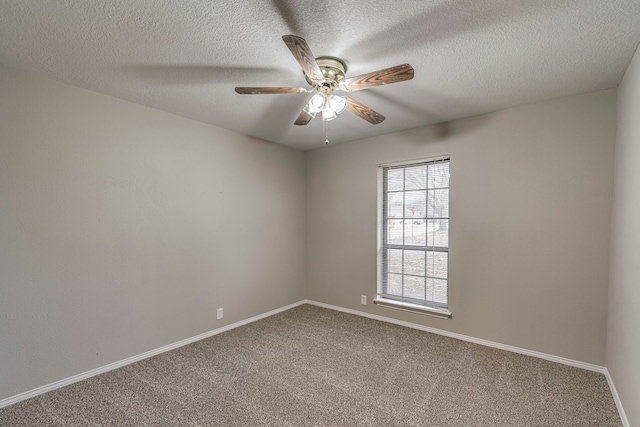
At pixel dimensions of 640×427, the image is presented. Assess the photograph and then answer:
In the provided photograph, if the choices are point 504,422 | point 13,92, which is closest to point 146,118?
point 13,92

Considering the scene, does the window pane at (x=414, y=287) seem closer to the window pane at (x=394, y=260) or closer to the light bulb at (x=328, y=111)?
the window pane at (x=394, y=260)

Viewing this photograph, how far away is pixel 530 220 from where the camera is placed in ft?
9.56

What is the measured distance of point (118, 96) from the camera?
106 inches

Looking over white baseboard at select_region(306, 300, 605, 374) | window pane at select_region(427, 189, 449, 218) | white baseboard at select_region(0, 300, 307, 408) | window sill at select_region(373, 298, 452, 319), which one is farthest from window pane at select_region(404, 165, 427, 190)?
white baseboard at select_region(0, 300, 307, 408)

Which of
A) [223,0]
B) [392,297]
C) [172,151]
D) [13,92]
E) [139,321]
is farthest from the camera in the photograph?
[392,297]

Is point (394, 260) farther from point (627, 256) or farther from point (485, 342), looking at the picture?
point (627, 256)

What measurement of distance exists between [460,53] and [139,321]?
11.0 feet

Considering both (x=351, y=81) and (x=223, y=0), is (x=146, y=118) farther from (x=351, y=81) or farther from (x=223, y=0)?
(x=351, y=81)

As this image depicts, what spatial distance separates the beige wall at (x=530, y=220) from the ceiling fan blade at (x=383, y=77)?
5.93 ft

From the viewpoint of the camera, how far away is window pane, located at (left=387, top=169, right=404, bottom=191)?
12.8 feet

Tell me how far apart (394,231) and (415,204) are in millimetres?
440

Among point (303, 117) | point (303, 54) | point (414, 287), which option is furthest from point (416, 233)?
point (303, 54)

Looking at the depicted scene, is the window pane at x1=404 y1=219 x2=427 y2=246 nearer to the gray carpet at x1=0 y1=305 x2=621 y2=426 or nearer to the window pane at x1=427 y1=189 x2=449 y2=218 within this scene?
the window pane at x1=427 y1=189 x2=449 y2=218

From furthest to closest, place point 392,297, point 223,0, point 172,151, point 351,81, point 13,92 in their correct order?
point 392,297 < point 172,151 < point 13,92 < point 351,81 < point 223,0
